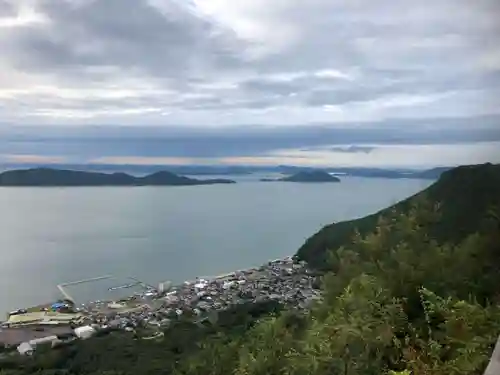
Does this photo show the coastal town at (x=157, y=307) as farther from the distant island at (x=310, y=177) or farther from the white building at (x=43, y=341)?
the distant island at (x=310, y=177)

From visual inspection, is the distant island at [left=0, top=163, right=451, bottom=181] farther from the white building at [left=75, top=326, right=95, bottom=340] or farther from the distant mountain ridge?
the white building at [left=75, top=326, right=95, bottom=340]

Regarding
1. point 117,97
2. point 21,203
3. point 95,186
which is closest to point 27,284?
point 21,203

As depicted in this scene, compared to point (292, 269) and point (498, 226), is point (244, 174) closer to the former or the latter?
point (292, 269)

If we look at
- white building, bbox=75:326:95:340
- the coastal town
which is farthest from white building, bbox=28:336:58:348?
white building, bbox=75:326:95:340

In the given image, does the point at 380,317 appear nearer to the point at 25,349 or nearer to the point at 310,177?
the point at 310,177

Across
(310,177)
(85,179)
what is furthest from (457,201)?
(85,179)

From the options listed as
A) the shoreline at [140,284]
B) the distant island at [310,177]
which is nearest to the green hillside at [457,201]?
the distant island at [310,177]
